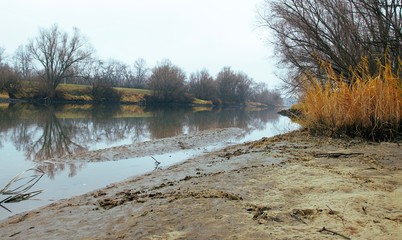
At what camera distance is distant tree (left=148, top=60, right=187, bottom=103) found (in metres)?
66.5

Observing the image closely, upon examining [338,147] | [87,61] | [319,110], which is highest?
[87,61]

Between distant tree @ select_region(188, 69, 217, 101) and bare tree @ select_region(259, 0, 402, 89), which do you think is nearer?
bare tree @ select_region(259, 0, 402, 89)

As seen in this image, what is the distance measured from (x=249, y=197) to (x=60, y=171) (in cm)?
444

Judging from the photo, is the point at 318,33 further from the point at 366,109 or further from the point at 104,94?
the point at 104,94

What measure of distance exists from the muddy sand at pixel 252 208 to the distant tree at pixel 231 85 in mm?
86526

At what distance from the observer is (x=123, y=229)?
232cm

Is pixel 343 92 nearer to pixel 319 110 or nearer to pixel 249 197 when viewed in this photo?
pixel 319 110

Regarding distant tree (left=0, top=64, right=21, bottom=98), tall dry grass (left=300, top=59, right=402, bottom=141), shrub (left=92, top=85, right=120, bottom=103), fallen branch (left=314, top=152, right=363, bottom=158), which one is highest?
distant tree (left=0, top=64, right=21, bottom=98)

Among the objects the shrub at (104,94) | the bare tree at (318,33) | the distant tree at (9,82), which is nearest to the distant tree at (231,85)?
the shrub at (104,94)

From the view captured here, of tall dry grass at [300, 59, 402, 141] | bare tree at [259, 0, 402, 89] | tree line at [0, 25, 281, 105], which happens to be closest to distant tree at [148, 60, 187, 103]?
tree line at [0, 25, 281, 105]

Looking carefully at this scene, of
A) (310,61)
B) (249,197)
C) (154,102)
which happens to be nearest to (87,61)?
(154,102)

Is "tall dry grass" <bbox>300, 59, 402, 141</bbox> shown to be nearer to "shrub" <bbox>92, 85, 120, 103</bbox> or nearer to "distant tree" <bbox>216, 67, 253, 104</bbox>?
"shrub" <bbox>92, 85, 120, 103</bbox>

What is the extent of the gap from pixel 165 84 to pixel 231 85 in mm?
30396

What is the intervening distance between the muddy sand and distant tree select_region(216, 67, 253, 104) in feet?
284
